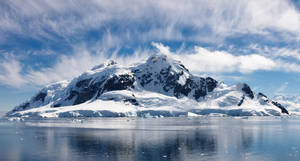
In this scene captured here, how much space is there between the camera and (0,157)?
4256cm

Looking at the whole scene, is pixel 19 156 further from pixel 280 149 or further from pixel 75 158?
pixel 280 149

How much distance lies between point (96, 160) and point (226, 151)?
20.5m

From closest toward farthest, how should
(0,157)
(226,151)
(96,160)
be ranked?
(96,160) → (0,157) → (226,151)

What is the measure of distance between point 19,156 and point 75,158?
8.58 meters

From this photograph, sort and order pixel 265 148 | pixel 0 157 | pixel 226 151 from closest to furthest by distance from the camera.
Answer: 1. pixel 0 157
2. pixel 226 151
3. pixel 265 148

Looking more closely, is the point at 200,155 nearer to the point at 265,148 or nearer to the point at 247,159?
the point at 247,159

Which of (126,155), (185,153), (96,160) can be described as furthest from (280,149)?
(96,160)

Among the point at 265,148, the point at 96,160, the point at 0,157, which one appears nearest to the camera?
the point at 96,160

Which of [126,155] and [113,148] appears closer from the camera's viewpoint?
[126,155]

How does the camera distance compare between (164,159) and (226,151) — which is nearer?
(164,159)

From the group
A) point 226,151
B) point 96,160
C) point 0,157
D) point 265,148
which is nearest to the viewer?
point 96,160

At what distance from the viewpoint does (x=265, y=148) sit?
51.0 meters

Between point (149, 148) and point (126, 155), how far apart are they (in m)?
7.65

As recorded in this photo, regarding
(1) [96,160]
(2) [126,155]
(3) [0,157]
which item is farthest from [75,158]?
(3) [0,157]
